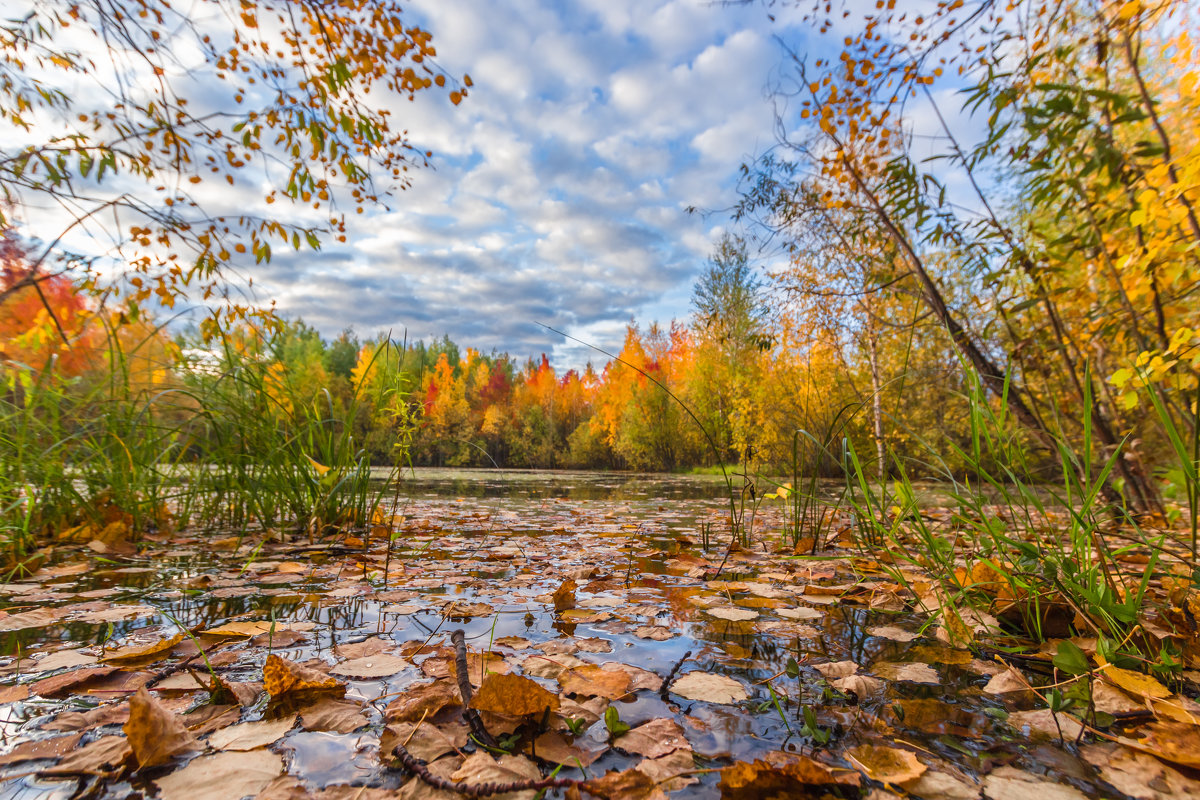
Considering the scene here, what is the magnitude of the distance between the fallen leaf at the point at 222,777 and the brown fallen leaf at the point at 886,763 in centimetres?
76

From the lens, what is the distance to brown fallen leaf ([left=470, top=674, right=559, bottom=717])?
2.61 feet

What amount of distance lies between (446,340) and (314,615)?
42.2 metres

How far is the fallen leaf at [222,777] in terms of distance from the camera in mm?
633

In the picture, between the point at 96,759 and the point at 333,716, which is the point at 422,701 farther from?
the point at 96,759

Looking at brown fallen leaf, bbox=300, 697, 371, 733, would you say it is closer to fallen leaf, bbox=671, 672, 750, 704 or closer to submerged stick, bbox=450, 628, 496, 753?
submerged stick, bbox=450, 628, 496, 753

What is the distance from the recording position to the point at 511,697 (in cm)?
80

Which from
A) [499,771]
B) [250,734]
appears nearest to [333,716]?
[250,734]

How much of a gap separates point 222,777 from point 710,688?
0.74m

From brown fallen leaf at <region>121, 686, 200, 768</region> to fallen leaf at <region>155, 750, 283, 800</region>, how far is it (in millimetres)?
34

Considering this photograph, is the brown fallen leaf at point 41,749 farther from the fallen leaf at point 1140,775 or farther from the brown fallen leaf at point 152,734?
the fallen leaf at point 1140,775

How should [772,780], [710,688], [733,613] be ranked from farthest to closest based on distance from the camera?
[733,613]
[710,688]
[772,780]

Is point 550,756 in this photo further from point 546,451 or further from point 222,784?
point 546,451

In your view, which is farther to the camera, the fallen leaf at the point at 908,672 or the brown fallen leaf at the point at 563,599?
the brown fallen leaf at the point at 563,599

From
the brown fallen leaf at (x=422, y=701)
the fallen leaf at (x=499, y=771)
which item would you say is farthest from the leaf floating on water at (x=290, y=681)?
the fallen leaf at (x=499, y=771)
